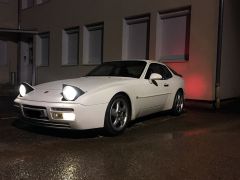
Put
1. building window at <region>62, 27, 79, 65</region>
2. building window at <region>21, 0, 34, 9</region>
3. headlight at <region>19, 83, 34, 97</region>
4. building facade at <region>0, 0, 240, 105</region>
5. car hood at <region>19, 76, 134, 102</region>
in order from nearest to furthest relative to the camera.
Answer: car hood at <region>19, 76, 134, 102</region>, headlight at <region>19, 83, 34, 97</region>, building facade at <region>0, 0, 240, 105</region>, building window at <region>62, 27, 79, 65</region>, building window at <region>21, 0, 34, 9</region>

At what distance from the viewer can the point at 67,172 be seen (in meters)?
4.20

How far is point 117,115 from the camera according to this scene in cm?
625

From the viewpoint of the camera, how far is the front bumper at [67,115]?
563 cm

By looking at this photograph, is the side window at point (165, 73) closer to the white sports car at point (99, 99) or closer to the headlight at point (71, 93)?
the white sports car at point (99, 99)

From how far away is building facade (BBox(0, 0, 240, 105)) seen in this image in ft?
36.1

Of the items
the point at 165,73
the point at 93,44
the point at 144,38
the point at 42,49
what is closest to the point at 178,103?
the point at 165,73

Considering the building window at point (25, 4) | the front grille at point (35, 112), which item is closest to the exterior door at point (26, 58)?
the building window at point (25, 4)

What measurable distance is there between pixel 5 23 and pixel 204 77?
1507 centimetres

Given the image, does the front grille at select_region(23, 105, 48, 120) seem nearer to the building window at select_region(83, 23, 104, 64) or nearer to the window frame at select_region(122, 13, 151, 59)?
the window frame at select_region(122, 13, 151, 59)

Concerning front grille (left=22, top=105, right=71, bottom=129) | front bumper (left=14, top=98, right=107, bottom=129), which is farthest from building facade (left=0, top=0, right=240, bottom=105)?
front grille (left=22, top=105, right=71, bottom=129)

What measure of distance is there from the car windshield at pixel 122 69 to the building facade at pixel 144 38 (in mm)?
3948

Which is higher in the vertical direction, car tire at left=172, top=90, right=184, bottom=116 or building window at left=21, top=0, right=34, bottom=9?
building window at left=21, top=0, right=34, bottom=9

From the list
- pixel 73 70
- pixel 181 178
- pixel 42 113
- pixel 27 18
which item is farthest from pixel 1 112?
pixel 27 18

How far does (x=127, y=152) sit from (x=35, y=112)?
5.82 ft
